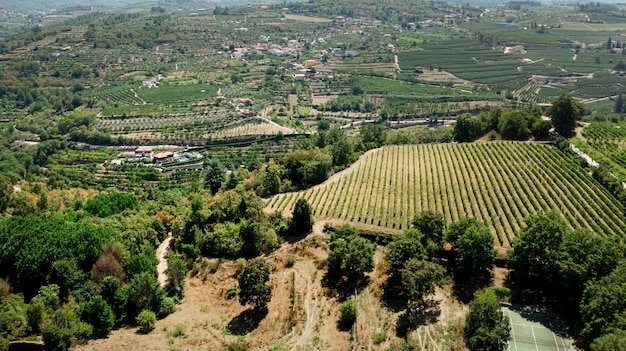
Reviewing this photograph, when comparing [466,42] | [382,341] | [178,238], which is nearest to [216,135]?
[178,238]

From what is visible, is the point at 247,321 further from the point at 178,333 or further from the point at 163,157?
the point at 163,157

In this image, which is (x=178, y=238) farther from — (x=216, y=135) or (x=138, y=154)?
(x=216, y=135)

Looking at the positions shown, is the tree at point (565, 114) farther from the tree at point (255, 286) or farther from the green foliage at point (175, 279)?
the green foliage at point (175, 279)

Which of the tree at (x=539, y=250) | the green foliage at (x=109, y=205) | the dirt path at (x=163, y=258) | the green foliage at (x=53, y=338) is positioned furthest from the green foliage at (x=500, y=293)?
the green foliage at (x=109, y=205)

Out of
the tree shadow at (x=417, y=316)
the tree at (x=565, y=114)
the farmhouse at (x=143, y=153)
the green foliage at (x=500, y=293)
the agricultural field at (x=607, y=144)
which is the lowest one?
the farmhouse at (x=143, y=153)

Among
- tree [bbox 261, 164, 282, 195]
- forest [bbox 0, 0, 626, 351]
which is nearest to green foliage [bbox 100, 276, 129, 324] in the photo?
forest [bbox 0, 0, 626, 351]

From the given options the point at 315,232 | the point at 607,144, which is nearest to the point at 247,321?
the point at 315,232
